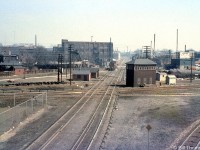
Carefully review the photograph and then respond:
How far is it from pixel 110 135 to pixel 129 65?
1736 inches

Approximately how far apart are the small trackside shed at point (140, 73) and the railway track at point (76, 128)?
74.9ft

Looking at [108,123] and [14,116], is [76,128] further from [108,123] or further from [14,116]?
[14,116]

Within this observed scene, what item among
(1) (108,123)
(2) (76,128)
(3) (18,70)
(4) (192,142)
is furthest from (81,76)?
(4) (192,142)

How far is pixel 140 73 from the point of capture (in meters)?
69.7

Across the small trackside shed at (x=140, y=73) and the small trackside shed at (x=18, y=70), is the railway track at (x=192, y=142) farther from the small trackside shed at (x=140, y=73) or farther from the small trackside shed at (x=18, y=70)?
the small trackside shed at (x=18, y=70)

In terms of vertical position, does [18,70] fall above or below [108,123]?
above

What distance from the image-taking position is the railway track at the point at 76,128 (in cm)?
2475

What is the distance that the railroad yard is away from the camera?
2525cm

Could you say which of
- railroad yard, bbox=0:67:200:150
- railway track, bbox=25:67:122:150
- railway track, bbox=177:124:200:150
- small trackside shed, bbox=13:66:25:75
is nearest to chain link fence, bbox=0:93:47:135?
railroad yard, bbox=0:67:200:150

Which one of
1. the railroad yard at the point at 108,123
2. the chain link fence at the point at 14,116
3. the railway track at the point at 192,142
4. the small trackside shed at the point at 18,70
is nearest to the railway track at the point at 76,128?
the railroad yard at the point at 108,123

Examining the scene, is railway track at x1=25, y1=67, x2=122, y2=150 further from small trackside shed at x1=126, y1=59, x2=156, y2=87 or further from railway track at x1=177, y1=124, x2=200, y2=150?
small trackside shed at x1=126, y1=59, x2=156, y2=87

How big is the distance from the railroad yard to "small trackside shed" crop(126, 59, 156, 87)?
611 inches

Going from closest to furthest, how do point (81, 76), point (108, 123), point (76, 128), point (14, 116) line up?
1. point (76, 128)
2. point (14, 116)
3. point (108, 123)
4. point (81, 76)

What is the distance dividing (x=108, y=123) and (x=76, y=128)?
12.2 ft
